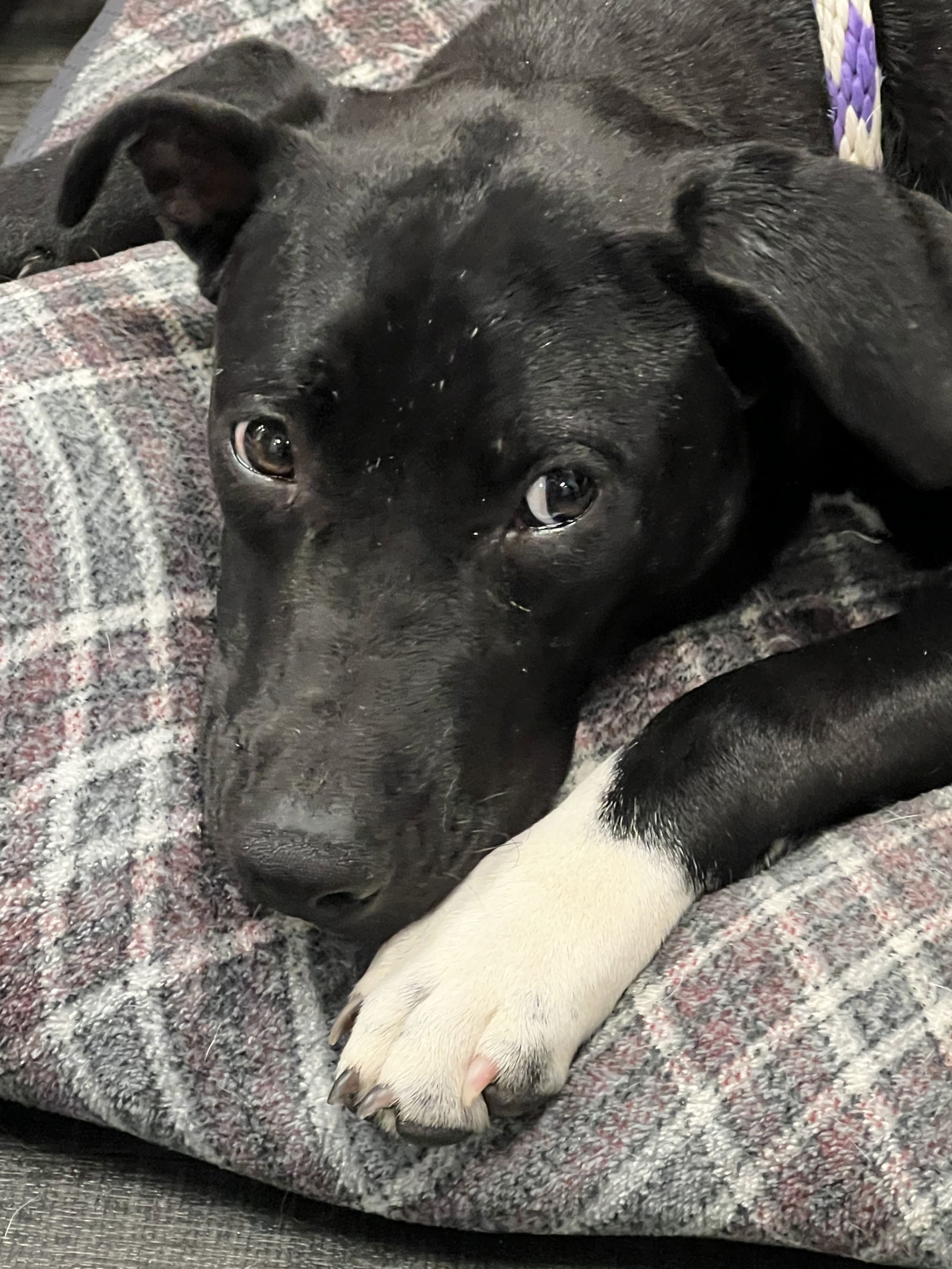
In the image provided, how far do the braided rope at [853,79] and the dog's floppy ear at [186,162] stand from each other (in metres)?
0.76

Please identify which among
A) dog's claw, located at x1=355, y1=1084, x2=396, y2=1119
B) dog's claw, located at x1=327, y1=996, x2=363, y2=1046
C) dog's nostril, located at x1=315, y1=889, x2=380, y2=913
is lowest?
dog's claw, located at x1=327, y1=996, x2=363, y2=1046

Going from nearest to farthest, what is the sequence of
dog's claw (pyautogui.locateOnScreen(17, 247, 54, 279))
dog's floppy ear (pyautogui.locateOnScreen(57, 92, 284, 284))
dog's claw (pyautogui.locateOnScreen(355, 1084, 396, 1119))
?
dog's claw (pyautogui.locateOnScreen(355, 1084, 396, 1119)) → dog's floppy ear (pyautogui.locateOnScreen(57, 92, 284, 284)) → dog's claw (pyautogui.locateOnScreen(17, 247, 54, 279))

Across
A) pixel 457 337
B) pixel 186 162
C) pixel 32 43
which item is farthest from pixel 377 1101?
pixel 32 43

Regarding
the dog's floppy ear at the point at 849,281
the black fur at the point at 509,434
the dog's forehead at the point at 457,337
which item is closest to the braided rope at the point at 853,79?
the black fur at the point at 509,434

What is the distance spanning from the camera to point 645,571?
1.67 metres

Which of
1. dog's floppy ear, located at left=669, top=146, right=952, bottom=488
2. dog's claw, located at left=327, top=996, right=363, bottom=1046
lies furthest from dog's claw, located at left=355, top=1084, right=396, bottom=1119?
dog's floppy ear, located at left=669, top=146, right=952, bottom=488

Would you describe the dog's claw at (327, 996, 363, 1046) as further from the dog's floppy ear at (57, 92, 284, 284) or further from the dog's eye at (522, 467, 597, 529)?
the dog's floppy ear at (57, 92, 284, 284)

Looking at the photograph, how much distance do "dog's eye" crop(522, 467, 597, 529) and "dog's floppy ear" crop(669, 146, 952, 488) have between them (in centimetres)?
27

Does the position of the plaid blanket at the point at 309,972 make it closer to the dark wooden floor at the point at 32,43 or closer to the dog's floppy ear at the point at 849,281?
the dog's floppy ear at the point at 849,281

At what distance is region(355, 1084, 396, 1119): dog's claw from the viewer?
1377 millimetres

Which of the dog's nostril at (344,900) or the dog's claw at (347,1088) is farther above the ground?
the dog's nostril at (344,900)

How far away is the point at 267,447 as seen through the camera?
5.21 ft

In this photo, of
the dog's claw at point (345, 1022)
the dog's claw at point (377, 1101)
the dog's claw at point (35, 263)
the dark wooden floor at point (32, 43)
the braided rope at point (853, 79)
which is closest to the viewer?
the dog's claw at point (377, 1101)

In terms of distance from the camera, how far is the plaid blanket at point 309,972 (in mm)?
1403
